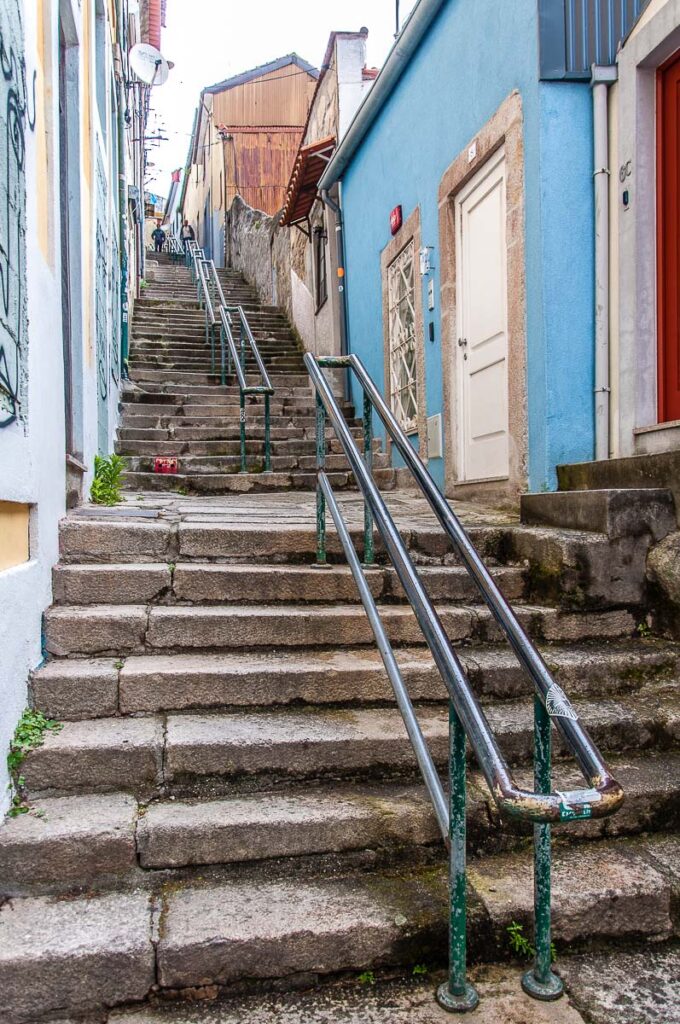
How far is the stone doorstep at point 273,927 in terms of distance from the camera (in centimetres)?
173

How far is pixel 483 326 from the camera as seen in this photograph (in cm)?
514

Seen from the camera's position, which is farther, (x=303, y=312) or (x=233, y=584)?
(x=303, y=312)

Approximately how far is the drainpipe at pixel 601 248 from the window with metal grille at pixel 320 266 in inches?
233

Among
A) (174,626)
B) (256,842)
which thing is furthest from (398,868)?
(174,626)

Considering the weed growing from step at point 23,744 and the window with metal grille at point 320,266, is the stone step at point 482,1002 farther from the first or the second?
the window with metal grille at point 320,266

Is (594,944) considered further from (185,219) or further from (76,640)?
(185,219)

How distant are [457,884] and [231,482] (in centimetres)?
433

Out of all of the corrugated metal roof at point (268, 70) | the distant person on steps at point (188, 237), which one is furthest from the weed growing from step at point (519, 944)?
the corrugated metal roof at point (268, 70)

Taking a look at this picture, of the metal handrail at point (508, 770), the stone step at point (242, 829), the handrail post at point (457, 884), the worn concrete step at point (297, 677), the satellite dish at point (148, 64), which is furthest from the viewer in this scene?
the satellite dish at point (148, 64)

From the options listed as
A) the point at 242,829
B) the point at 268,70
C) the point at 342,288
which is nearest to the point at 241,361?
the point at 342,288

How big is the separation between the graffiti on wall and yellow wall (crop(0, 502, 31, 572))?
0.95 ft

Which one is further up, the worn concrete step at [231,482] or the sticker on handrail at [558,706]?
the worn concrete step at [231,482]

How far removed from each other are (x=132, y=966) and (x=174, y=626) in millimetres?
1221

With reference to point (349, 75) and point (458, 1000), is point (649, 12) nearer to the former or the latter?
point (458, 1000)
